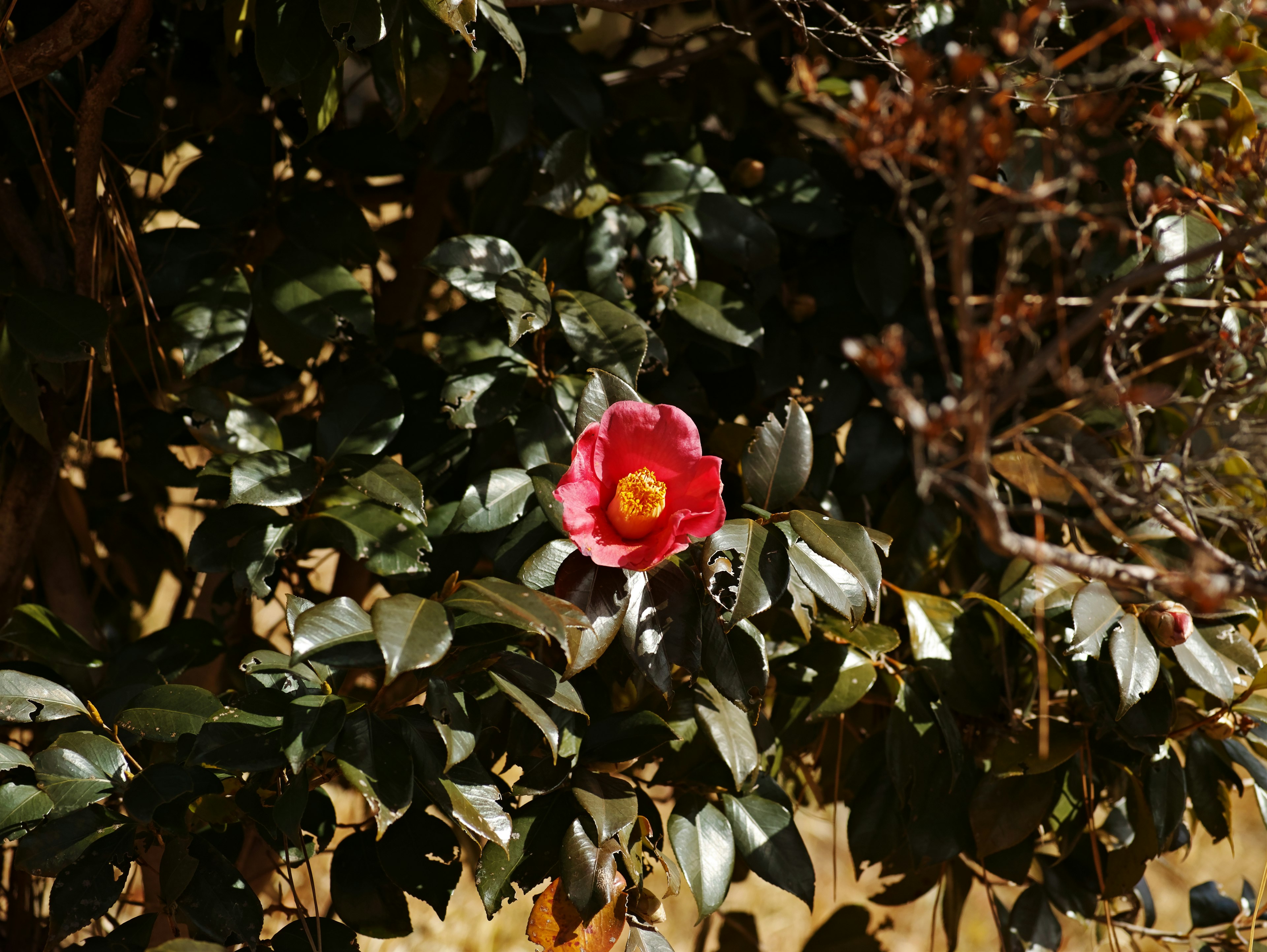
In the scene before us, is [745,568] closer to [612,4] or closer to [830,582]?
[830,582]

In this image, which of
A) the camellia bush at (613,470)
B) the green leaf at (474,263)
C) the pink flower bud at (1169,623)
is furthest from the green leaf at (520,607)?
the pink flower bud at (1169,623)

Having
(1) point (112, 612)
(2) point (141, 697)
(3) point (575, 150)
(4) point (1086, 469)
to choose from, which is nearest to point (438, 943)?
(1) point (112, 612)

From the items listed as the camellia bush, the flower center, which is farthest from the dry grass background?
the flower center

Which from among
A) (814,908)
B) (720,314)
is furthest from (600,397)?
(814,908)

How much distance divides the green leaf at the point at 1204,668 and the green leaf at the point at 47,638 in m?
1.11

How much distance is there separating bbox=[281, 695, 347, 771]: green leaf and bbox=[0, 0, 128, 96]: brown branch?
2.16ft

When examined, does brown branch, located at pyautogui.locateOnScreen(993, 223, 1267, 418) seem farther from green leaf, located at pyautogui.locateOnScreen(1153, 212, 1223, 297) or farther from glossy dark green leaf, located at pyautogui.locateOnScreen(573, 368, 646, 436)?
green leaf, located at pyautogui.locateOnScreen(1153, 212, 1223, 297)

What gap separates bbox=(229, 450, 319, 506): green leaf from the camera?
892 millimetres

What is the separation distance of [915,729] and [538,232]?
2.33 ft

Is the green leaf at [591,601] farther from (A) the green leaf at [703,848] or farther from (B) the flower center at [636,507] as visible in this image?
(A) the green leaf at [703,848]

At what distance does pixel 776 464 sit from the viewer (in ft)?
3.04

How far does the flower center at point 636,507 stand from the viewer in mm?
836

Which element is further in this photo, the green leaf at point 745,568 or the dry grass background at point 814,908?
the dry grass background at point 814,908

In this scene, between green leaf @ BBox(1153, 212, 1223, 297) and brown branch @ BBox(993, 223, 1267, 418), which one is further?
green leaf @ BBox(1153, 212, 1223, 297)
